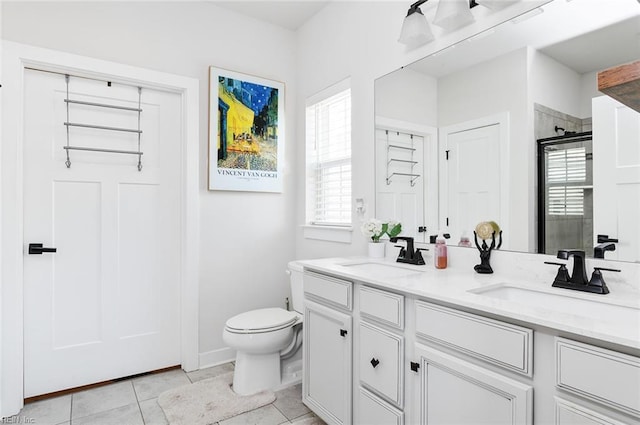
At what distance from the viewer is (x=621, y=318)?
3.68 ft

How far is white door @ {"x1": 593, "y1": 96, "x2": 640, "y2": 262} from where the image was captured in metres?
1.24

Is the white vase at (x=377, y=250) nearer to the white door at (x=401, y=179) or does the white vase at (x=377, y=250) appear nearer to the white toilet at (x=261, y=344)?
the white door at (x=401, y=179)

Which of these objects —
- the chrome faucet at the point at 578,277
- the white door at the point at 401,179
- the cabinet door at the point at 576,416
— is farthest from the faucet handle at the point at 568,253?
the white door at the point at 401,179

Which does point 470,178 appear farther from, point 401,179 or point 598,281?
point 598,281

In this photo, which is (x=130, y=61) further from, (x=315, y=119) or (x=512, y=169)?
(x=512, y=169)

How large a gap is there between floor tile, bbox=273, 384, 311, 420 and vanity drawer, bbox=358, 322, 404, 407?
0.66 meters

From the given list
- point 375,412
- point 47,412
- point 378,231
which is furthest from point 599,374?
point 47,412

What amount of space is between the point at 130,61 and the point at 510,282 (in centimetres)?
264

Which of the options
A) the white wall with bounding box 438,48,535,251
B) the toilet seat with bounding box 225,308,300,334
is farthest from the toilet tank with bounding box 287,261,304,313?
the white wall with bounding box 438,48,535,251

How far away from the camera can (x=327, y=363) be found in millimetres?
1854

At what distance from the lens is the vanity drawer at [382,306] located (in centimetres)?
143

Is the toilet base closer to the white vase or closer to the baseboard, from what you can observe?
the baseboard

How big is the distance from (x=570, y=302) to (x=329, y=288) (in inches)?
39.7

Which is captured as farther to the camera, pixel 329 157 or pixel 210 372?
pixel 329 157
